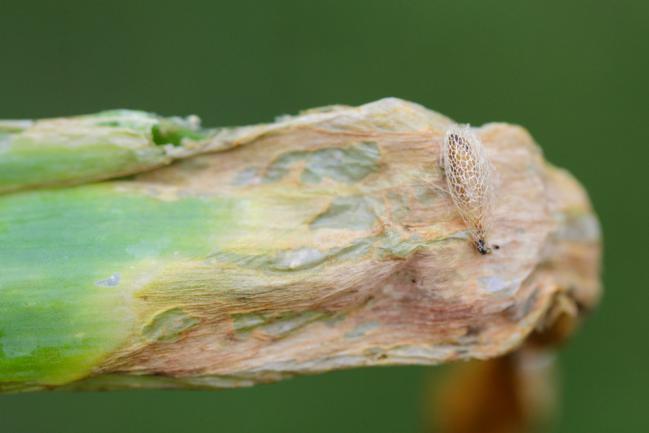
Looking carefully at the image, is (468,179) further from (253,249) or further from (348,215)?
(253,249)

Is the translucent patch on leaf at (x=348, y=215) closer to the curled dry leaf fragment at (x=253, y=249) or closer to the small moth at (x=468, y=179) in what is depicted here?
the curled dry leaf fragment at (x=253, y=249)

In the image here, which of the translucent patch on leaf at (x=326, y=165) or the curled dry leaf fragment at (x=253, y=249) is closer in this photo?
the curled dry leaf fragment at (x=253, y=249)

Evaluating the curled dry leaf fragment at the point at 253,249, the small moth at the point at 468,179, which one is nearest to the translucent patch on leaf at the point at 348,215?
the curled dry leaf fragment at the point at 253,249

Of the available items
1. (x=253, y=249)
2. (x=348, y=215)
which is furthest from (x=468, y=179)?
(x=253, y=249)

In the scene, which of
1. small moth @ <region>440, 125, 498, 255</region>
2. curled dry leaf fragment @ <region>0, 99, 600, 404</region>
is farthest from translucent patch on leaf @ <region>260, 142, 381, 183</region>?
small moth @ <region>440, 125, 498, 255</region>

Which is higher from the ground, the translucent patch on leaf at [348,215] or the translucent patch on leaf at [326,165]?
the translucent patch on leaf at [326,165]

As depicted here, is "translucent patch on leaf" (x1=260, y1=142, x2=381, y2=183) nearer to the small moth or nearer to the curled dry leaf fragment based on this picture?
the curled dry leaf fragment

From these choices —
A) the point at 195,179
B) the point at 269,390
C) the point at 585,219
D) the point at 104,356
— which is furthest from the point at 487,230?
the point at 269,390

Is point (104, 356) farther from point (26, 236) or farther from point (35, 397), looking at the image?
point (35, 397)

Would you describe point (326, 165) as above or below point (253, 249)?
above
